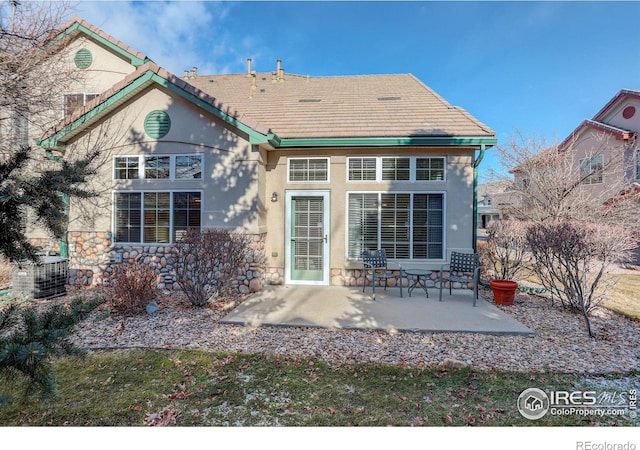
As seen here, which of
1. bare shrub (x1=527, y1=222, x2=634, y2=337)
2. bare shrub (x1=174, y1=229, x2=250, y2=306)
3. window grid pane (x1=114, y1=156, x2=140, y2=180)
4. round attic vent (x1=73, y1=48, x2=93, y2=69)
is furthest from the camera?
round attic vent (x1=73, y1=48, x2=93, y2=69)

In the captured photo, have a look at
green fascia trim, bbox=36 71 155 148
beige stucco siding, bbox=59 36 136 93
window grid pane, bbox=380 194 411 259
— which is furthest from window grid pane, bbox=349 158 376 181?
beige stucco siding, bbox=59 36 136 93

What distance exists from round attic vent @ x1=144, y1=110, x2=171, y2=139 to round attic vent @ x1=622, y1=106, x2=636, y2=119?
20.4 m

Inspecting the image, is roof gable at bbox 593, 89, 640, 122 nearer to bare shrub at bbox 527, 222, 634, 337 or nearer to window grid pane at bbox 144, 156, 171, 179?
bare shrub at bbox 527, 222, 634, 337

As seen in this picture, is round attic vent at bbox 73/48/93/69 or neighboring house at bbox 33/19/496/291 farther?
round attic vent at bbox 73/48/93/69

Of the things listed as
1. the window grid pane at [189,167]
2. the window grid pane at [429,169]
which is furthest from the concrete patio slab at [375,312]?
the window grid pane at [189,167]

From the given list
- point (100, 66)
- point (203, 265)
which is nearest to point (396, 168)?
point (203, 265)

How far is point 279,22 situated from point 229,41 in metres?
2.68

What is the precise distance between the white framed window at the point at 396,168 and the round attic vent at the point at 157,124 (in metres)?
4.68

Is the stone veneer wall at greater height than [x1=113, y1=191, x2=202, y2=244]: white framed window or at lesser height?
lesser

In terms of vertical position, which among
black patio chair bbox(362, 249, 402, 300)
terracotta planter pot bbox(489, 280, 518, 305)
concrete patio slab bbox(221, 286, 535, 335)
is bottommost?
concrete patio slab bbox(221, 286, 535, 335)

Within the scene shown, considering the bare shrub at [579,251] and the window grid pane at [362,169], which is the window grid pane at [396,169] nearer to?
the window grid pane at [362,169]

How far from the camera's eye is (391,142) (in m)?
7.23

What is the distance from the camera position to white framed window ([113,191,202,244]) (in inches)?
292

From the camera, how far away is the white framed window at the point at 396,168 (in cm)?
750
